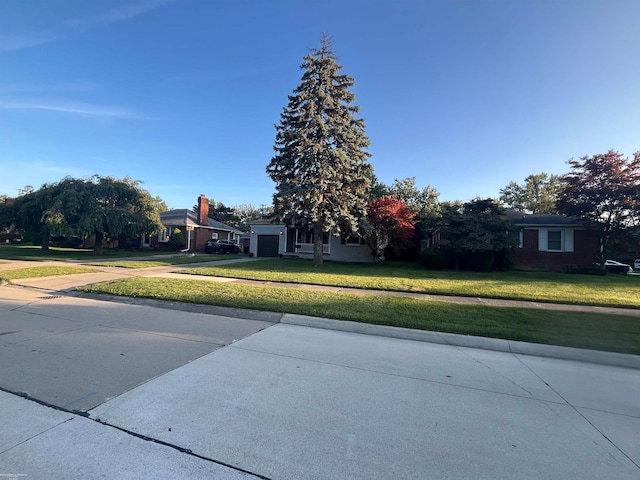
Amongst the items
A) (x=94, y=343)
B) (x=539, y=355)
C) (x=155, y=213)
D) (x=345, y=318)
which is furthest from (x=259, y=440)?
(x=155, y=213)

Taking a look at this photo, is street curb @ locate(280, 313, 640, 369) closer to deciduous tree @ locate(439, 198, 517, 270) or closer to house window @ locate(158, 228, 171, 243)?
deciduous tree @ locate(439, 198, 517, 270)

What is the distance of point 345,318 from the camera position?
714 cm

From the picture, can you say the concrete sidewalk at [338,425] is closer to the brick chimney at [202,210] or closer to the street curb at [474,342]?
the street curb at [474,342]

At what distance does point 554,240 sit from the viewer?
20.7 m

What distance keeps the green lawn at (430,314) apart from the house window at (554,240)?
49.4ft

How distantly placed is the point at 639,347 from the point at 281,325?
6346 millimetres

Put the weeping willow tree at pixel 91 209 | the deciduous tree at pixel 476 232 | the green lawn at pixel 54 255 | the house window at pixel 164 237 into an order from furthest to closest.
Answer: the house window at pixel 164 237 → the weeping willow tree at pixel 91 209 → the green lawn at pixel 54 255 → the deciduous tree at pixel 476 232

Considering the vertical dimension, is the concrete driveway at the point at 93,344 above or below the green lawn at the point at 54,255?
below

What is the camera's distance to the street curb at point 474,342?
5402 millimetres

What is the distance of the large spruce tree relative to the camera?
17984 millimetres

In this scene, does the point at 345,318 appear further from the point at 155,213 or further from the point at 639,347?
the point at 155,213

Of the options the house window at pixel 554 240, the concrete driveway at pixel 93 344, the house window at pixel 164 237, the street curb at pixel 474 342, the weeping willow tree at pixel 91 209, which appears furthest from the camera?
the house window at pixel 164 237

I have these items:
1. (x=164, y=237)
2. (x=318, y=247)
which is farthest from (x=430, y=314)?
(x=164, y=237)

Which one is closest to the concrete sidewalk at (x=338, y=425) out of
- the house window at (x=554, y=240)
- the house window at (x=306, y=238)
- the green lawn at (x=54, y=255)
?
the house window at (x=554, y=240)
